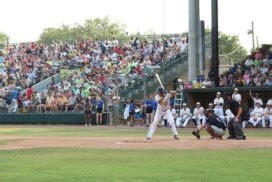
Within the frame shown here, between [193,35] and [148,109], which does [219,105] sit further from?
[193,35]

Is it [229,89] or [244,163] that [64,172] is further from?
[229,89]

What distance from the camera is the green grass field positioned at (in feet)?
34.4

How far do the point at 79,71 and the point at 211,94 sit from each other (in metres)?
11.3

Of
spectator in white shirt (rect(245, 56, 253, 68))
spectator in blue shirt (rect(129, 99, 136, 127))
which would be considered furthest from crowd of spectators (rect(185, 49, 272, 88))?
spectator in blue shirt (rect(129, 99, 136, 127))

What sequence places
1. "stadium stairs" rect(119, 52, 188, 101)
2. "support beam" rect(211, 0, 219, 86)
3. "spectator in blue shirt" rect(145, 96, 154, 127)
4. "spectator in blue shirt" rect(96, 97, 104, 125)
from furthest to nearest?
"stadium stairs" rect(119, 52, 188, 101) < "spectator in blue shirt" rect(96, 97, 104, 125) < "support beam" rect(211, 0, 219, 86) < "spectator in blue shirt" rect(145, 96, 154, 127)

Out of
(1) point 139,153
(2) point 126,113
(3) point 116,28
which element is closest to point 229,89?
(2) point 126,113

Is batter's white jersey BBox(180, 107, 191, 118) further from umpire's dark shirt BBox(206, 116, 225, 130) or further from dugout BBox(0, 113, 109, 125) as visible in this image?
umpire's dark shirt BBox(206, 116, 225, 130)

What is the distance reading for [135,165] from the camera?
12.4 meters

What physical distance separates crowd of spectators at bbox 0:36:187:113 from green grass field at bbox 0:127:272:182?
21.2 metres

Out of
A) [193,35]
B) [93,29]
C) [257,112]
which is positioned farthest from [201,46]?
[93,29]

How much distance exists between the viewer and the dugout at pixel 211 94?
3209 centimetres

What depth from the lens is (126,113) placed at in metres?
35.4

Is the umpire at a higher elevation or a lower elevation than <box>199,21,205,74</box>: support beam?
lower

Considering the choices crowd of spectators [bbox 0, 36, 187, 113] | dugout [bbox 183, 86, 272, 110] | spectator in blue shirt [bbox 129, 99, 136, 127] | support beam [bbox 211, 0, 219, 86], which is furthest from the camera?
crowd of spectators [bbox 0, 36, 187, 113]
